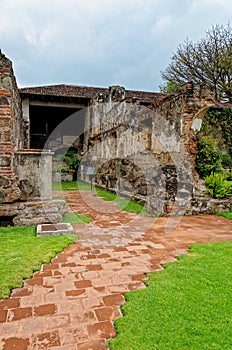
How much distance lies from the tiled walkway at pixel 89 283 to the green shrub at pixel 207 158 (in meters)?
1.99

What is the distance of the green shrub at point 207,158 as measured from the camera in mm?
7586

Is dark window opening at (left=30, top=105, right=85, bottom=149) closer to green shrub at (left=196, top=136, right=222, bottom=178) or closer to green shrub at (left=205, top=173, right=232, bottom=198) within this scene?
green shrub at (left=196, top=136, right=222, bottom=178)

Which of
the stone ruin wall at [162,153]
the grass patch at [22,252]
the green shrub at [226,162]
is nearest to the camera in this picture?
the grass patch at [22,252]

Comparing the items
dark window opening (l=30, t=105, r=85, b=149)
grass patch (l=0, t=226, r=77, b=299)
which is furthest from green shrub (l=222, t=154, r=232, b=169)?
dark window opening (l=30, t=105, r=85, b=149)

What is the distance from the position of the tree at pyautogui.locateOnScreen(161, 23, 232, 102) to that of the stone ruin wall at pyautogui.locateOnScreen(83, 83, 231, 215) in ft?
25.3

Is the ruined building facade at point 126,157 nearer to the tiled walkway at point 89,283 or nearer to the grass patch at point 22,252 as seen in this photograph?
the grass patch at point 22,252

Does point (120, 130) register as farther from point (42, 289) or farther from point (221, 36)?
Answer: point (221, 36)

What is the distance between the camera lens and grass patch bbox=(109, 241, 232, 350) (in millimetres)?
2098

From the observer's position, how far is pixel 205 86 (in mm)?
7523

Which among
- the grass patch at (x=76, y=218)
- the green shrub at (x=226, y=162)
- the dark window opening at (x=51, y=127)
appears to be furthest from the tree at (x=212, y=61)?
the grass patch at (x=76, y=218)

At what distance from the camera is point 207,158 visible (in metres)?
7.62

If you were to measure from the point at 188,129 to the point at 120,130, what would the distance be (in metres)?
4.04

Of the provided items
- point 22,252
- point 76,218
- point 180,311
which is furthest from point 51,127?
point 180,311

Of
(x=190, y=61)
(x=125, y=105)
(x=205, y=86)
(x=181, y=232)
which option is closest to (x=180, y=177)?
(x=181, y=232)
